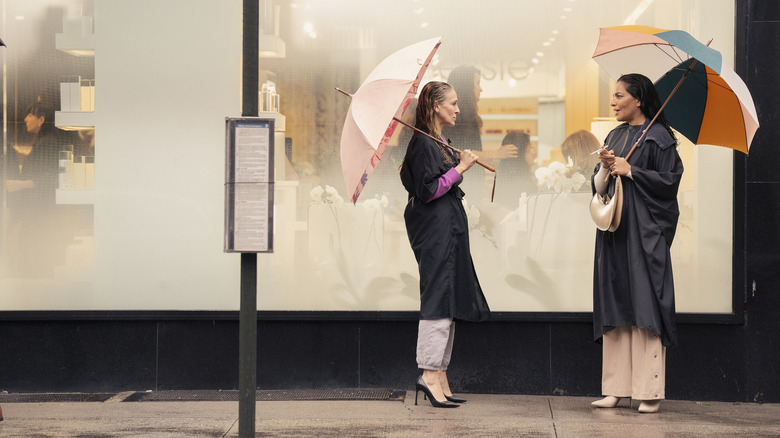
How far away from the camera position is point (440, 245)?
20.8ft

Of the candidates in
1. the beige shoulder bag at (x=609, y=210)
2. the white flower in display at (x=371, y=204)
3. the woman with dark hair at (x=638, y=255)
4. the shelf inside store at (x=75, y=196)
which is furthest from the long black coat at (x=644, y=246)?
the shelf inside store at (x=75, y=196)

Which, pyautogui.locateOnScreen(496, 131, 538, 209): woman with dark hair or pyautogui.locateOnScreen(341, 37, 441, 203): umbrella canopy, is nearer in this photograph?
pyautogui.locateOnScreen(341, 37, 441, 203): umbrella canopy

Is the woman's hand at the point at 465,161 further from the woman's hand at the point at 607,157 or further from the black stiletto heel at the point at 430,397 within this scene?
the black stiletto heel at the point at 430,397

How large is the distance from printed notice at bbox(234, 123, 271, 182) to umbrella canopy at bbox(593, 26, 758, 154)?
8.15 ft

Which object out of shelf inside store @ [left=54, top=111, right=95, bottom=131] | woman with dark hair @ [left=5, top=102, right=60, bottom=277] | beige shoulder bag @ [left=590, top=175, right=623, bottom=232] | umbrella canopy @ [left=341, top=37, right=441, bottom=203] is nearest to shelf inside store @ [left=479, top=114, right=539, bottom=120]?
beige shoulder bag @ [left=590, top=175, right=623, bottom=232]

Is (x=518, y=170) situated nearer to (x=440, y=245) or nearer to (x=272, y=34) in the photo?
(x=440, y=245)

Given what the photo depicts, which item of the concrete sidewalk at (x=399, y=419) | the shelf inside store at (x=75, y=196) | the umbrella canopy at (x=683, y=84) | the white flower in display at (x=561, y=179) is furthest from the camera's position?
the shelf inside store at (x=75, y=196)

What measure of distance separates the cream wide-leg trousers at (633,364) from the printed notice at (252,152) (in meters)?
2.79

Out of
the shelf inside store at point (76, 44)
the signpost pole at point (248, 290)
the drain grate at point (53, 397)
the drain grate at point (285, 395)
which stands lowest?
the drain grate at point (53, 397)

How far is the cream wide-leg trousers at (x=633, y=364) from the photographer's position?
20.4 feet

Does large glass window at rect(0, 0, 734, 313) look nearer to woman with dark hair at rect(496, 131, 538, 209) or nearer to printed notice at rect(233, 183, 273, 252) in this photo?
woman with dark hair at rect(496, 131, 538, 209)

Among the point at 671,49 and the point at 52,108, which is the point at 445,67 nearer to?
the point at 671,49

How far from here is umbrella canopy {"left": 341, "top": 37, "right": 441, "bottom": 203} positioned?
586 centimetres

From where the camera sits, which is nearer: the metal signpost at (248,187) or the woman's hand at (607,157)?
the metal signpost at (248,187)
